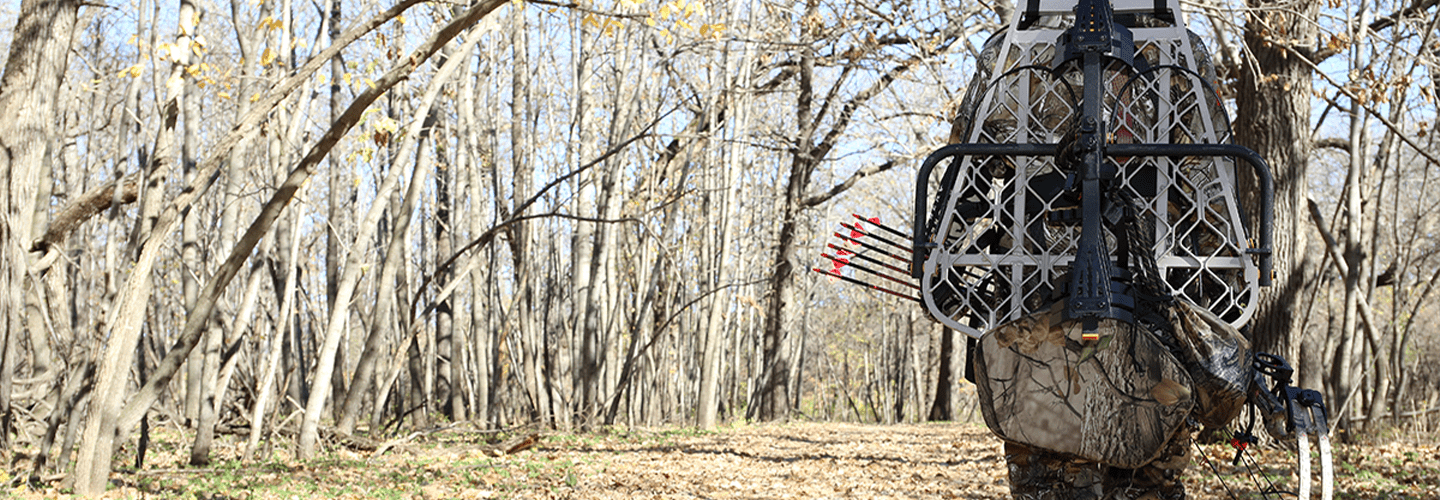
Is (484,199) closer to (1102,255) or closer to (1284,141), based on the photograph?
(1284,141)

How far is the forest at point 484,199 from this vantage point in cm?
519

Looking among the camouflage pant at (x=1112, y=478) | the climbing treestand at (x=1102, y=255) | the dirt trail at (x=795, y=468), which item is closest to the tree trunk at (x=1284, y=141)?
the dirt trail at (x=795, y=468)

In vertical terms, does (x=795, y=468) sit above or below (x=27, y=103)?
below

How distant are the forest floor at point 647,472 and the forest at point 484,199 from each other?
327 millimetres

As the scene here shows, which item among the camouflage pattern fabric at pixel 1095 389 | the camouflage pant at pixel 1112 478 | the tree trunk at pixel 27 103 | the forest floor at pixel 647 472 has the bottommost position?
the forest floor at pixel 647 472

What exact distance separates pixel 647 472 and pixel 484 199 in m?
5.44

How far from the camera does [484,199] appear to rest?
12.0 meters

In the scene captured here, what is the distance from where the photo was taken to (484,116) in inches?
434

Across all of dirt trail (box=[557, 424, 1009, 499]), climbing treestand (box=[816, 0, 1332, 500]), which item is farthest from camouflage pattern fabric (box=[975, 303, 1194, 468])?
dirt trail (box=[557, 424, 1009, 499])

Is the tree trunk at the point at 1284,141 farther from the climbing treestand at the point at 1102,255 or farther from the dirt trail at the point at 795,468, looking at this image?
the climbing treestand at the point at 1102,255

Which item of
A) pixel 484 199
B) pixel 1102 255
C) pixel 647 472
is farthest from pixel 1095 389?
pixel 484 199

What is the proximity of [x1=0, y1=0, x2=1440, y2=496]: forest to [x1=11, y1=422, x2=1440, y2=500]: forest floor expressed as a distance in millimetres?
327

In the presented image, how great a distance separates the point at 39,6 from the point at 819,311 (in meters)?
29.7

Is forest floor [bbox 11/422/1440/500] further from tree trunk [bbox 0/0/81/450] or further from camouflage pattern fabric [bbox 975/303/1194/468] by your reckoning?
camouflage pattern fabric [bbox 975/303/1194/468]
